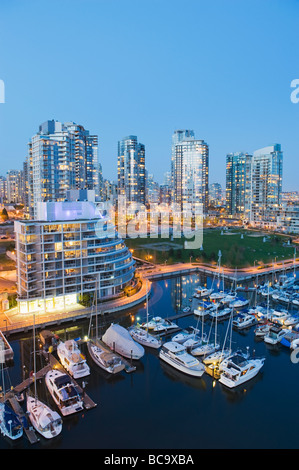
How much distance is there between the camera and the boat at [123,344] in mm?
22547

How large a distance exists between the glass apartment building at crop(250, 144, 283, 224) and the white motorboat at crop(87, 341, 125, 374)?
86.2 metres

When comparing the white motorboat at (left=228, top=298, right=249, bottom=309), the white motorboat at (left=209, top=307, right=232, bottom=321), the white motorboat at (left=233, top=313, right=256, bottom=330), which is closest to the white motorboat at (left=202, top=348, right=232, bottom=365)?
the white motorboat at (left=233, top=313, right=256, bottom=330)

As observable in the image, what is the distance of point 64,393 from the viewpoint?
704 inches

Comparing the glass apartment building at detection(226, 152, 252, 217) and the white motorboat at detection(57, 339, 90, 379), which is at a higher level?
the glass apartment building at detection(226, 152, 252, 217)

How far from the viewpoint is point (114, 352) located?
23172 mm

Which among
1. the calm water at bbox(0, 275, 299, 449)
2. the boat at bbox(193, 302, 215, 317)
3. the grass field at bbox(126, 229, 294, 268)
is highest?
the grass field at bbox(126, 229, 294, 268)

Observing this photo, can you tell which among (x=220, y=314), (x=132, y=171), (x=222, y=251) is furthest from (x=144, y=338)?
(x=132, y=171)

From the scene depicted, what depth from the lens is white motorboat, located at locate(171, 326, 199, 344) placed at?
24.8 m

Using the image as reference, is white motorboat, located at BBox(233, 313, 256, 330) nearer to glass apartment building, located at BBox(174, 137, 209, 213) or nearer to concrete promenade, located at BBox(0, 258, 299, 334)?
concrete promenade, located at BBox(0, 258, 299, 334)

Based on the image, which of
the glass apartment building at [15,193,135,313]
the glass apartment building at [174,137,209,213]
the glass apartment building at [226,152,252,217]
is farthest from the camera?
the glass apartment building at [174,137,209,213]

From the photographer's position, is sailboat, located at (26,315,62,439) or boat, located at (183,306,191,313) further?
boat, located at (183,306,191,313)

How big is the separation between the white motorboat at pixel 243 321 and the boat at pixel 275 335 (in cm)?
191
